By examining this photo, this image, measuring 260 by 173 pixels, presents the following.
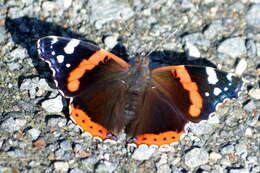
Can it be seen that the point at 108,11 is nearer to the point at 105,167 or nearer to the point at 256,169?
the point at 105,167

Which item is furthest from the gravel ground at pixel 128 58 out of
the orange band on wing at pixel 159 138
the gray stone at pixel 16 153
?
the orange band on wing at pixel 159 138

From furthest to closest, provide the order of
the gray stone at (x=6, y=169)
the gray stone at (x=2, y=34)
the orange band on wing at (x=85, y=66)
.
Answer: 1. the gray stone at (x=2, y=34)
2. the orange band on wing at (x=85, y=66)
3. the gray stone at (x=6, y=169)

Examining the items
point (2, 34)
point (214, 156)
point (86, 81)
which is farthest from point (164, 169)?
point (2, 34)

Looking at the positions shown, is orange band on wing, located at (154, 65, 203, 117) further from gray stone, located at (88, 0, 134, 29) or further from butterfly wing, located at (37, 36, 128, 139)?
gray stone, located at (88, 0, 134, 29)

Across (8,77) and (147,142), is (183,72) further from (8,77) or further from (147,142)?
(8,77)

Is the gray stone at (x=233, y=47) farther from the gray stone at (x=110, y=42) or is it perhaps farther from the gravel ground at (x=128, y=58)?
the gray stone at (x=110, y=42)

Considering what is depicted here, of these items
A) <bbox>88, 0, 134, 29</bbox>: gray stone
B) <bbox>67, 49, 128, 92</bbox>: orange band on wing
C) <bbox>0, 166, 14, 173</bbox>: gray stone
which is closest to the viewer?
<bbox>0, 166, 14, 173</bbox>: gray stone

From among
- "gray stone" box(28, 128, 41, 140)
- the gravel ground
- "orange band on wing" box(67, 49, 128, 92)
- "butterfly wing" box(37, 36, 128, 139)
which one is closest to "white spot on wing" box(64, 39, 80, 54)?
"butterfly wing" box(37, 36, 128, 139)

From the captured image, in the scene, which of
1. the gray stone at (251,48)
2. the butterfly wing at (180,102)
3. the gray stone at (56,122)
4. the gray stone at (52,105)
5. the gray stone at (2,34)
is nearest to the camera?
the butterfly wing at (180,102)
